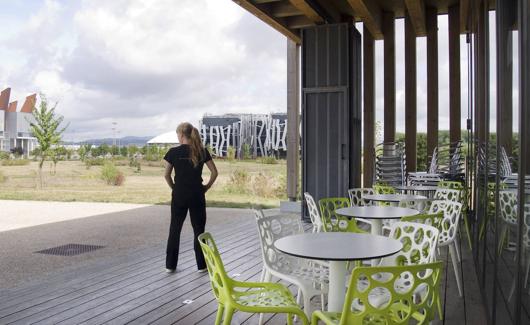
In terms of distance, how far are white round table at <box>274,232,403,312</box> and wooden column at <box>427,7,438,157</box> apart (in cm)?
675

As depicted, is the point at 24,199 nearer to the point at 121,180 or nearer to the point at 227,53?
the point at 121,180

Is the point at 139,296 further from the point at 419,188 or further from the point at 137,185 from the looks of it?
the point at 137,185

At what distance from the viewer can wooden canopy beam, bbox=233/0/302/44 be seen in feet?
23.3

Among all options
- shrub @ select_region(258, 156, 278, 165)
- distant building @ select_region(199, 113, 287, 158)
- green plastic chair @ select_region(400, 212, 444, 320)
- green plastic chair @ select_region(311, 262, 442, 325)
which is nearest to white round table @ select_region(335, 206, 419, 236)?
green plastic chair @ select_region(400, 212, 444, 320)

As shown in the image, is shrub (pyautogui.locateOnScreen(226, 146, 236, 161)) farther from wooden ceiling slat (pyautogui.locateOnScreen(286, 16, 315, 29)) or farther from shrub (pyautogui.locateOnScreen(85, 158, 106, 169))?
wooden ceiling slat (pyautogui.locateOnScreen(286, 16, 315, 29))

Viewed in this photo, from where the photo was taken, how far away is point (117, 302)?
3887 mm

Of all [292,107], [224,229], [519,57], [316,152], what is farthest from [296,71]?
[519,57]

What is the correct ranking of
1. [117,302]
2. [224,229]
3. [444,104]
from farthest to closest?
Result: 1. [444,104]
2. [224,229]
3. [117,302]

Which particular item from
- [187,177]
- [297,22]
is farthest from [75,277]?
[297,22]

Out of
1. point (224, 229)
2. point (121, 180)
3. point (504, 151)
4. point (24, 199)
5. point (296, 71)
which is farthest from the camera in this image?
point (121, 180)

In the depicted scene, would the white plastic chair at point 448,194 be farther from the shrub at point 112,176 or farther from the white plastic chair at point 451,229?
the shrub at point 112,176

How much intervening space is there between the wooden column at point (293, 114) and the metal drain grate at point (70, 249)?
4.62m

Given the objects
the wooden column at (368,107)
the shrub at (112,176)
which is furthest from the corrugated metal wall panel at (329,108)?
the shrub at (112,176)

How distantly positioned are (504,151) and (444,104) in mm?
6851
